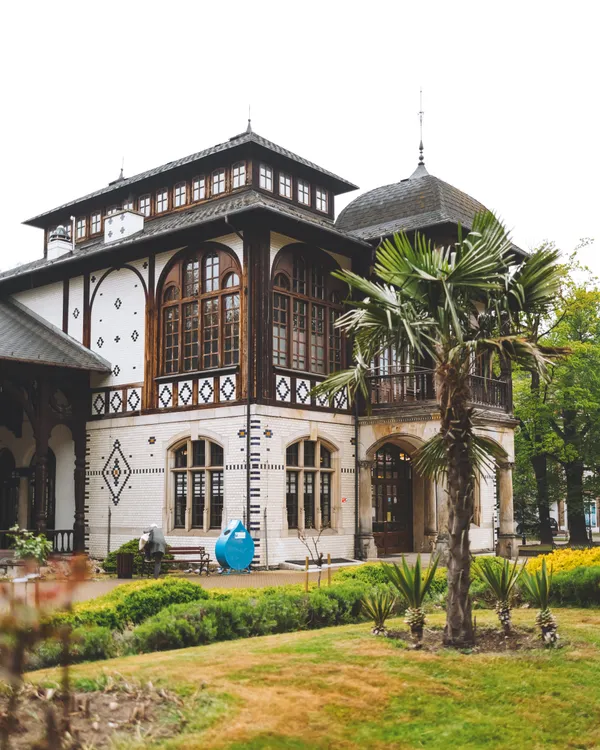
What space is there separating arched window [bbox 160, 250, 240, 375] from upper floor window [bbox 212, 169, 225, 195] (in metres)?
2.75

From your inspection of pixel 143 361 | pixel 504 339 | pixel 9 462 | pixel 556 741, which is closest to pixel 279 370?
pixel 143 361

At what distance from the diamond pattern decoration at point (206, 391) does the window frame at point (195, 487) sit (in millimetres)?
874

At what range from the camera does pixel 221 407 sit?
69.3 ft

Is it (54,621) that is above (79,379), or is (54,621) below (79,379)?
below

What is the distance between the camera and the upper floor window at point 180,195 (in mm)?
25216

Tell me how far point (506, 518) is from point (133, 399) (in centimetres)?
1000

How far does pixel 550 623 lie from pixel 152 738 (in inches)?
200

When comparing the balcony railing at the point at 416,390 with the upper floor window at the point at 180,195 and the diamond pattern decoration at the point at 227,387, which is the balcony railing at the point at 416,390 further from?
the upper floor window at the point at 180,195

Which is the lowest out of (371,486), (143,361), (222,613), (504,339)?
(222,613)

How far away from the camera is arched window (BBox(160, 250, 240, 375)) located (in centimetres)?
2144

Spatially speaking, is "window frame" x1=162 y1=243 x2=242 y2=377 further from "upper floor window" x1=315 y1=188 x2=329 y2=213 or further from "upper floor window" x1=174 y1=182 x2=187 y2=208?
"upper floor window" x1=315 y1=188 x2=329 y2=213

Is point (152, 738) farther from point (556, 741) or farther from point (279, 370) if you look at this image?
point (279, 370)

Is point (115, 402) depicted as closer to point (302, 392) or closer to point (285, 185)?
point (302, 392)

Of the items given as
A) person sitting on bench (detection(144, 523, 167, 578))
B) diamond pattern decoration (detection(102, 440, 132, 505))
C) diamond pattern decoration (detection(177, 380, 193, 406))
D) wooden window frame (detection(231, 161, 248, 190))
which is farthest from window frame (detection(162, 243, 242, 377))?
person sitting on bench (detection(144, 523, 167, 578))
